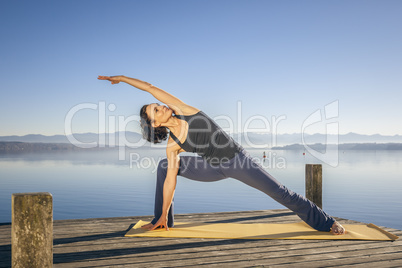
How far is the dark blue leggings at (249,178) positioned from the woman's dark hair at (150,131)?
305 mm

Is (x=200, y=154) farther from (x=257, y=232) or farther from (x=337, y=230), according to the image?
(x=337, y=230)

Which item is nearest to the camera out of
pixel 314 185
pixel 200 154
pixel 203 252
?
pixel 203 252

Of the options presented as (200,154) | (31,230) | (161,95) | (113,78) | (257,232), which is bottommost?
(257,232)

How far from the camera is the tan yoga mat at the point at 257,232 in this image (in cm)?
342

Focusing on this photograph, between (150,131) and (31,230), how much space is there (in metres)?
1.71

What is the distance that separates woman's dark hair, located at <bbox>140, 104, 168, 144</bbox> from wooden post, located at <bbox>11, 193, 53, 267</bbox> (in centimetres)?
158

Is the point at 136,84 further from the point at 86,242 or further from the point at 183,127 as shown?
the point at 86,242

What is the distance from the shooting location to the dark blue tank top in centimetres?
329

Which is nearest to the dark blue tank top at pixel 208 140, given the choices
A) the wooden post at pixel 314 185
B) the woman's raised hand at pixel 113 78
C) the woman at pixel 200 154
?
the woman at pixel 200 154

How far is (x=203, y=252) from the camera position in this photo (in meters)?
2.90

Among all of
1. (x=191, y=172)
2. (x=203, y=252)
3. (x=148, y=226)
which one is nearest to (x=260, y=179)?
(x=191, y=172)

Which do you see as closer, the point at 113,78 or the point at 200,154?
the point at 113,78

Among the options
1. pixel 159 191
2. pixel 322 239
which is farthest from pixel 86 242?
pixel 322 239

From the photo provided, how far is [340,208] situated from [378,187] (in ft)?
19.1
